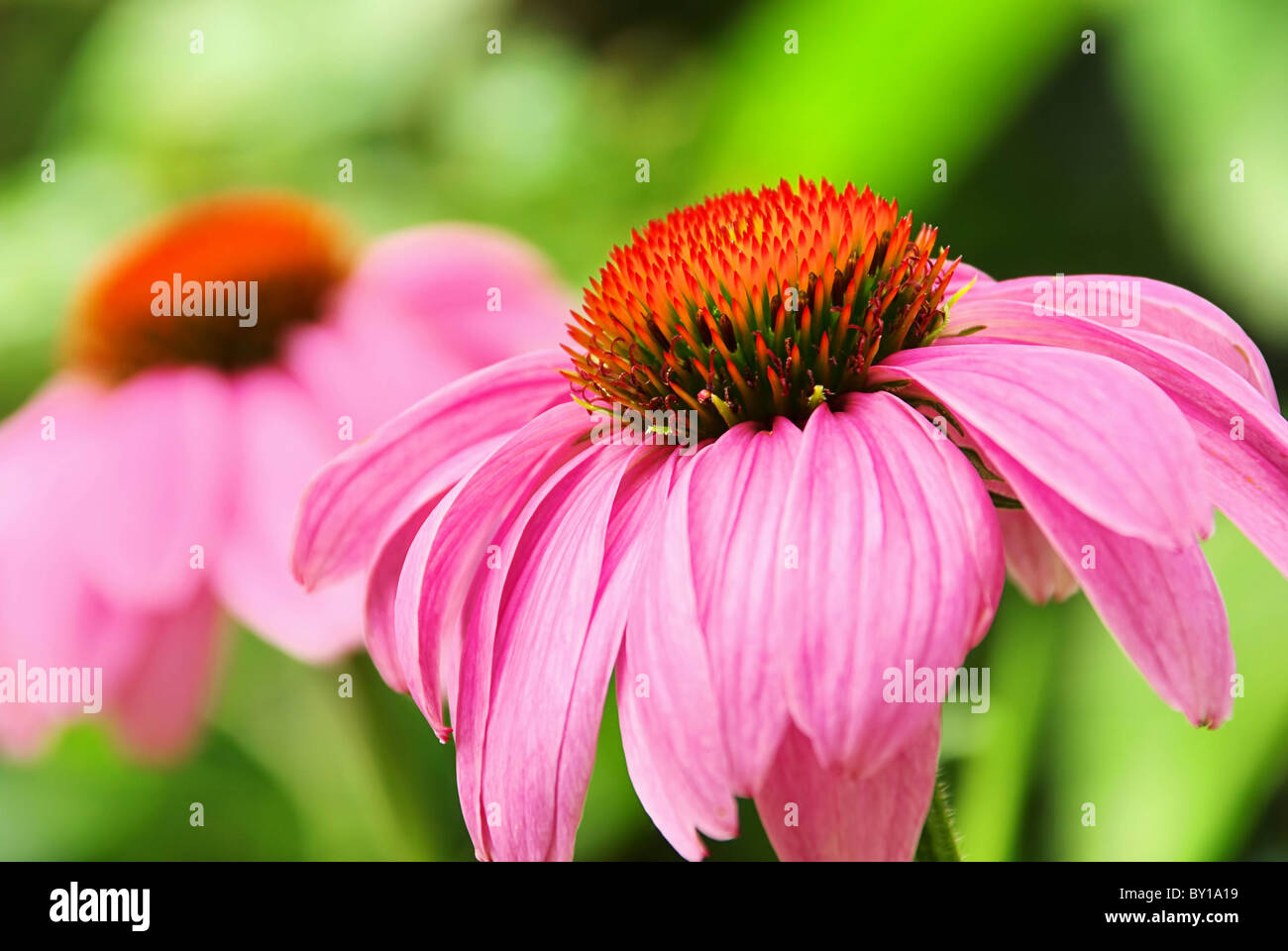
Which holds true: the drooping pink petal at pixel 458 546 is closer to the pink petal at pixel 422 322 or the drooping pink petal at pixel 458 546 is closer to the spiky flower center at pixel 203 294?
the pink petal at pixel 422 322

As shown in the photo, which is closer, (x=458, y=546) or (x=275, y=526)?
(x=458, y=546)

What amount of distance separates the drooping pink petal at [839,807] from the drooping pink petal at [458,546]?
95 millimetres

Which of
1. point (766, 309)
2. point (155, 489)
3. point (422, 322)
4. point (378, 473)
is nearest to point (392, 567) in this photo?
point (378, 473)

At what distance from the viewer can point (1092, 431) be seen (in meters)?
0.28

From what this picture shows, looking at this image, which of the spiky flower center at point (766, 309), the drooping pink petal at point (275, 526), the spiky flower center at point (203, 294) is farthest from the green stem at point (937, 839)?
the spiky flower center at point (203, 294)

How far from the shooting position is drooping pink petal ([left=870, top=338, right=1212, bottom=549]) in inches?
10.2

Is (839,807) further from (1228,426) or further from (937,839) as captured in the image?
(1228,426)

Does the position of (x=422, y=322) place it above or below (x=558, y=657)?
above

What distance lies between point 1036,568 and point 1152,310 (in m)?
0.10

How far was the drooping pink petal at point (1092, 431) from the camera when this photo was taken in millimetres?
260

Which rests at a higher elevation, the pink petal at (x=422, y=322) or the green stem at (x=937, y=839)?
the pink petal at (x=422, y=322)

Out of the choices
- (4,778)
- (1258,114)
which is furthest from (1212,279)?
(4,778)

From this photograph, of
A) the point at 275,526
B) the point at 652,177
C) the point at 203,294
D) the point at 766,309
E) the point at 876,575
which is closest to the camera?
the point at 876,575

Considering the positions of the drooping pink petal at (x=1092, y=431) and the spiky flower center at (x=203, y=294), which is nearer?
the drooping pink petal at (x=1092, y=431)
